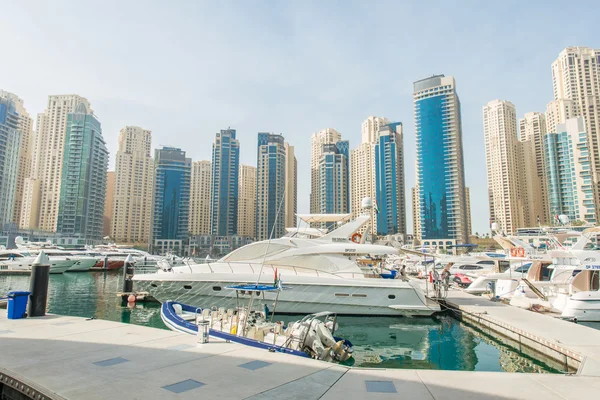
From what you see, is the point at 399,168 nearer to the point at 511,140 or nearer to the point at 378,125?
the point at 378,125

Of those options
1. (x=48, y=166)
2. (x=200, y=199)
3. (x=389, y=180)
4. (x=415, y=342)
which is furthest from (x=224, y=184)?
(x=415, y=342)

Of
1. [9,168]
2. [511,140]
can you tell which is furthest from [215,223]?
[511,140]

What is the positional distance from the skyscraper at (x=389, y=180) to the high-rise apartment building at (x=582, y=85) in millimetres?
46196

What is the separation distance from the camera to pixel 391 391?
509 centimetres

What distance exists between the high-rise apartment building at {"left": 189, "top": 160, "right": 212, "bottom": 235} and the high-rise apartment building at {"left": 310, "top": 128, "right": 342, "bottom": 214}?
42482mm

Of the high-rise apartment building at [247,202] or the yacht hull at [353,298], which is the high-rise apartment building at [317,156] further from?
the yacht hull at [353,298]

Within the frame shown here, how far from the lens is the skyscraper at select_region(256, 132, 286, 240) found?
123625 mm

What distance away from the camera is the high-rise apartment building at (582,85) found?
336 feet

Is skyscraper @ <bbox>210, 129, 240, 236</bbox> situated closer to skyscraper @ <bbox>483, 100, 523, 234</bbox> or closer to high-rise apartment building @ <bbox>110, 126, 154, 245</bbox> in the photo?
high-rise apartment building @ <bbox>110, 126, 154, 245</bbox>

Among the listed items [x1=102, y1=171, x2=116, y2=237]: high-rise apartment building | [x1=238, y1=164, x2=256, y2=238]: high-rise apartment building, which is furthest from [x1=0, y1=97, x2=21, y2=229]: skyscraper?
[x1=238, y1=164, x2=256, y2=238]: high-rise apartment building

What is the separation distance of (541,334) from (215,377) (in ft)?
35.6

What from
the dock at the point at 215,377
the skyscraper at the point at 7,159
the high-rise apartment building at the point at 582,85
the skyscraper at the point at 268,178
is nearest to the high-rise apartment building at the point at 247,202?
the skyscraper at the point at 268,178

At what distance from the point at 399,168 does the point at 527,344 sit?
11018cm

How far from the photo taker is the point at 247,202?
135625mm
